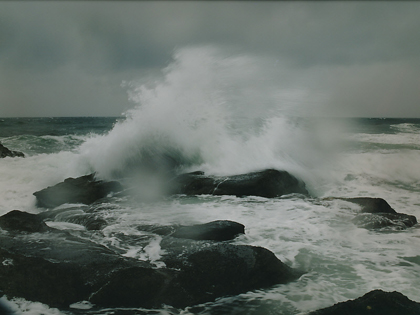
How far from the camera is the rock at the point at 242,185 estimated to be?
744 centimetres

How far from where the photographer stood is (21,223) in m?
4.22

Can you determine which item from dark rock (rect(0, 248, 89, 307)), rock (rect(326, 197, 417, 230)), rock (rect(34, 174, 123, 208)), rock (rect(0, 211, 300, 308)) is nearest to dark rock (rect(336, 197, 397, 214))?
rock (rect(326, 197, 417, 230))

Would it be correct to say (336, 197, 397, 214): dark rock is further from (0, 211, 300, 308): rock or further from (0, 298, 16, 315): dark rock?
(0, 298, 16, 315): dark rock

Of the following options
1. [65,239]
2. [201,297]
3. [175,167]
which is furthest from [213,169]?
[201,297]

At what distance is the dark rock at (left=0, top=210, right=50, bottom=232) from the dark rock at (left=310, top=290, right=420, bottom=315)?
3649 mm

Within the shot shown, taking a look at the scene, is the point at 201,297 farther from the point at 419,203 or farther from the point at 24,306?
the point at 419,203

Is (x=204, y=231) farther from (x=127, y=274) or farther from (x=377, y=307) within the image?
(x=377, y=307)

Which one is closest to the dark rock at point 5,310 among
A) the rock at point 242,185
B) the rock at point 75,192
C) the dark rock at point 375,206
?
the rock at point 75,192

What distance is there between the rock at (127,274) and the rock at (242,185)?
379cm

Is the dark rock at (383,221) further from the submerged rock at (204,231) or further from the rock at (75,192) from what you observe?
the rock at (75,192)

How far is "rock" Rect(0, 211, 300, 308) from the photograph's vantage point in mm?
3008

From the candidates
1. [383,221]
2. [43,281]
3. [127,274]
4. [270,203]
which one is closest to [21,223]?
[43,281]

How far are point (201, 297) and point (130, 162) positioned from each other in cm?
707

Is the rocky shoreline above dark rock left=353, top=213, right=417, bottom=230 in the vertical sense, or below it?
above
